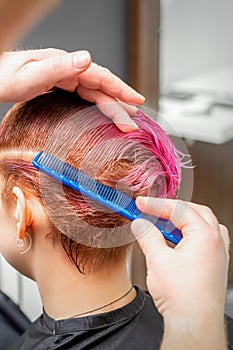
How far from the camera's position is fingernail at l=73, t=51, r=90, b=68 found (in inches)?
35.6

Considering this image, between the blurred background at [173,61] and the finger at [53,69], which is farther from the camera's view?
the blurred background at [173,61]

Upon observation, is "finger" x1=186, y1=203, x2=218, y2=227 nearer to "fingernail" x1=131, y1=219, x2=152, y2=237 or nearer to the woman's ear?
"fingernail" x1=131, y1=219, x2=152, y2=237

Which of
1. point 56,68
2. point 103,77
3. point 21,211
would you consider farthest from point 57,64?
point 21,211

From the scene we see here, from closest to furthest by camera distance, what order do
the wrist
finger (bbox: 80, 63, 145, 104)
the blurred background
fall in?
the wrist, finger (bbox: 80, 63, 145, 104), the blurred background

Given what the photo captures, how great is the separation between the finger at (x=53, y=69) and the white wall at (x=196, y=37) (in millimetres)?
2014

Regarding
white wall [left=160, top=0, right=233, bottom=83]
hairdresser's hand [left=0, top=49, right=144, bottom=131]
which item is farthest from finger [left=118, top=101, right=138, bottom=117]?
white wall [left=160, top=0, right=233, bottom=83]

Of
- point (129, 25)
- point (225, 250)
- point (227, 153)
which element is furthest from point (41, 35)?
point (225, 250)

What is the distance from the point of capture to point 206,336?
0.69 meters

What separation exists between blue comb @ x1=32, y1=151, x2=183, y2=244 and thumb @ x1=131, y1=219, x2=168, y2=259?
7 centimetres

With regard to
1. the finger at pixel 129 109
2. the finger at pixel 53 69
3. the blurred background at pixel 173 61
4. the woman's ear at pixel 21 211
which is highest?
the finger at pixel 53 69

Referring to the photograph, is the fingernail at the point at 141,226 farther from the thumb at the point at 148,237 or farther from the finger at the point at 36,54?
the finger at the point at 36,54

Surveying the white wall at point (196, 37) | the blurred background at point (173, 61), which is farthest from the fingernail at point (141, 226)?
the white wall at point (196, 37)

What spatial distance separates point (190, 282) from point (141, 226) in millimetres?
120

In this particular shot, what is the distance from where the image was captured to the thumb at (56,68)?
0.91m
